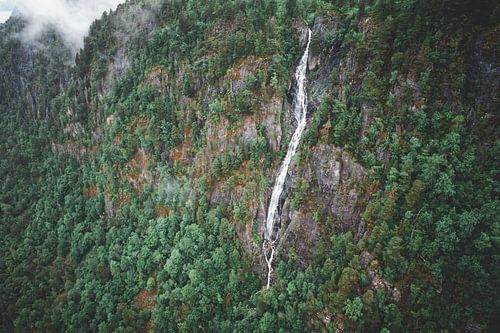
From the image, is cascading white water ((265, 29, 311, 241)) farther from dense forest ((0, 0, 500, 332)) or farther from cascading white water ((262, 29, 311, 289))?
dense forest ((0, 0, 500, 332))

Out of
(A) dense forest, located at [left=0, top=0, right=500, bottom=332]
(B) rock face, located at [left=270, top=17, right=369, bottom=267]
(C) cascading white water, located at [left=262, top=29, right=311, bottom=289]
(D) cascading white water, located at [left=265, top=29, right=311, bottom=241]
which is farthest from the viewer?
(D) cascading white water, located at [left=265, top=29, right=311, bottom=241]

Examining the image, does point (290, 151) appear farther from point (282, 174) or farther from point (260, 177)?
point (260, 177)

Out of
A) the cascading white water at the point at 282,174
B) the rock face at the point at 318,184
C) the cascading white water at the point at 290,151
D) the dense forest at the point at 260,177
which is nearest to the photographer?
the dense forest at the point at 260,177

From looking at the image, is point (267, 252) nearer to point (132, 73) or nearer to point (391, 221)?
point (391, 221)

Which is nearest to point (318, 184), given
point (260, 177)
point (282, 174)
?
point (282, 174)

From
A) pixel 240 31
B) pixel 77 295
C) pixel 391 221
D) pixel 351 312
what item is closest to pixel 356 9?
pixel 240 31

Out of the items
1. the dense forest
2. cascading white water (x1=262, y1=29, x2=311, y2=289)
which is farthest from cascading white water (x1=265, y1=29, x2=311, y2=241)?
the dense forest

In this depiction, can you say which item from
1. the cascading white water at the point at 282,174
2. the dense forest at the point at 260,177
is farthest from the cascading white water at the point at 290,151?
the dense forest at the point at 260,177

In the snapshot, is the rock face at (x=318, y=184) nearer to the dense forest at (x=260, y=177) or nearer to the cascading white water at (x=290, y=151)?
the dense forest at (x=260, y=177)
